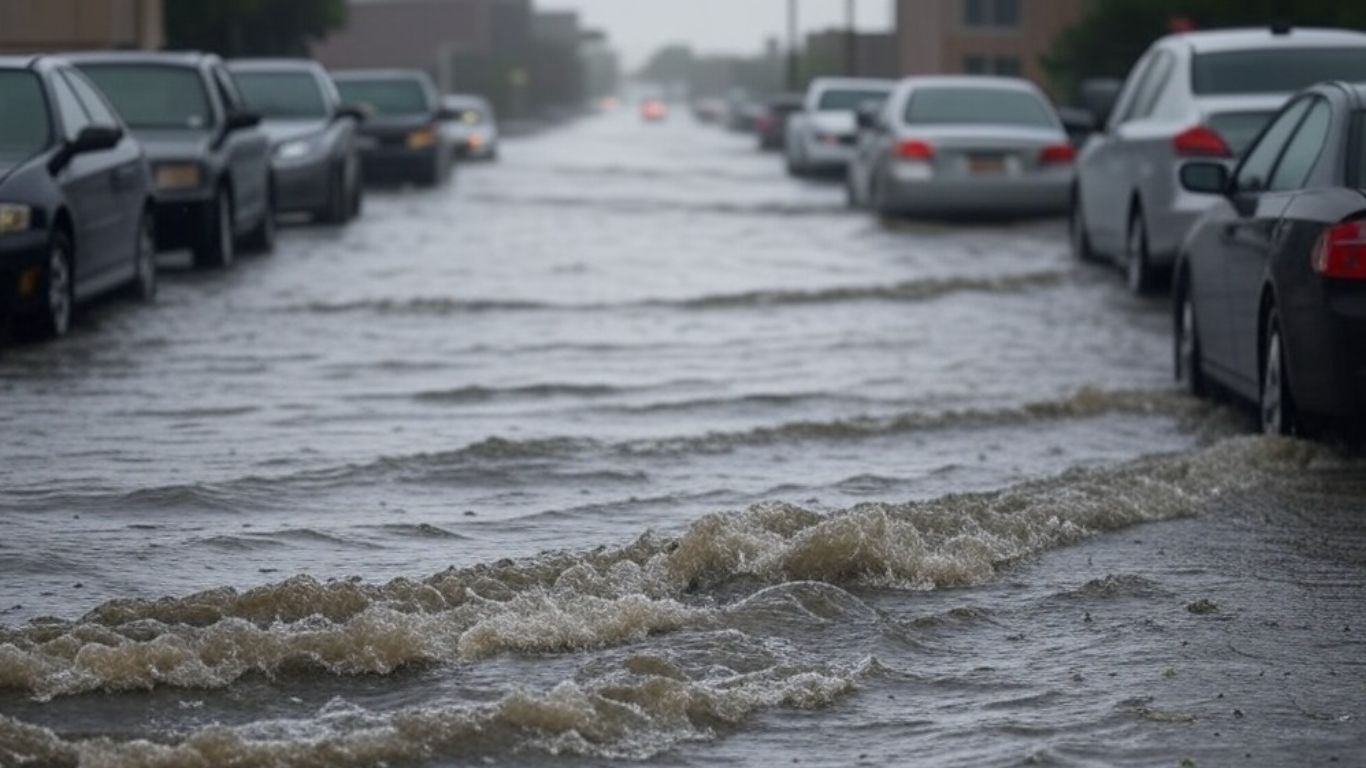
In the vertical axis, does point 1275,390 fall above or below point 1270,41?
below

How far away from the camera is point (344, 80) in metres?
38.0

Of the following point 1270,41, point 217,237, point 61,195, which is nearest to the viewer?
point 61,195

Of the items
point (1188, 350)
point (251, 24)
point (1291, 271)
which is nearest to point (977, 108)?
point (1188, 350)

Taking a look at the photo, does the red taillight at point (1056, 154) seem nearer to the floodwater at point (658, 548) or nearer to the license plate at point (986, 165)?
the license plate at point (986, 165)

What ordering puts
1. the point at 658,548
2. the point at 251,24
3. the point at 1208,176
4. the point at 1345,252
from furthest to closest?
1. the point at 251,24
2. the point at 1208,176
3. the point at 1345,252
4. the point at 658,548

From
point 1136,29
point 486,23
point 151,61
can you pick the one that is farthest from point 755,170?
point 486,23

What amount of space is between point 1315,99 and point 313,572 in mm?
4953

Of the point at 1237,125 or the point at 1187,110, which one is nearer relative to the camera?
the point at 1237,125

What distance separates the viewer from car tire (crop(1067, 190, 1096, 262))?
20828mm

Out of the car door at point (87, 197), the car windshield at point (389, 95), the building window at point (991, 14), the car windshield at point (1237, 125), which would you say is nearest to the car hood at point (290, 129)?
the car door at point (87, 197)

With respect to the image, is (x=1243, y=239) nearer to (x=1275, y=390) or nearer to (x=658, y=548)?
(x=1275, y=390)

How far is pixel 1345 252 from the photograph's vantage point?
9.70 m

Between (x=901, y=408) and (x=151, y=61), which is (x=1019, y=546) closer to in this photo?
(x=901, y=408)

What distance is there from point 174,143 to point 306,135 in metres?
6.65
